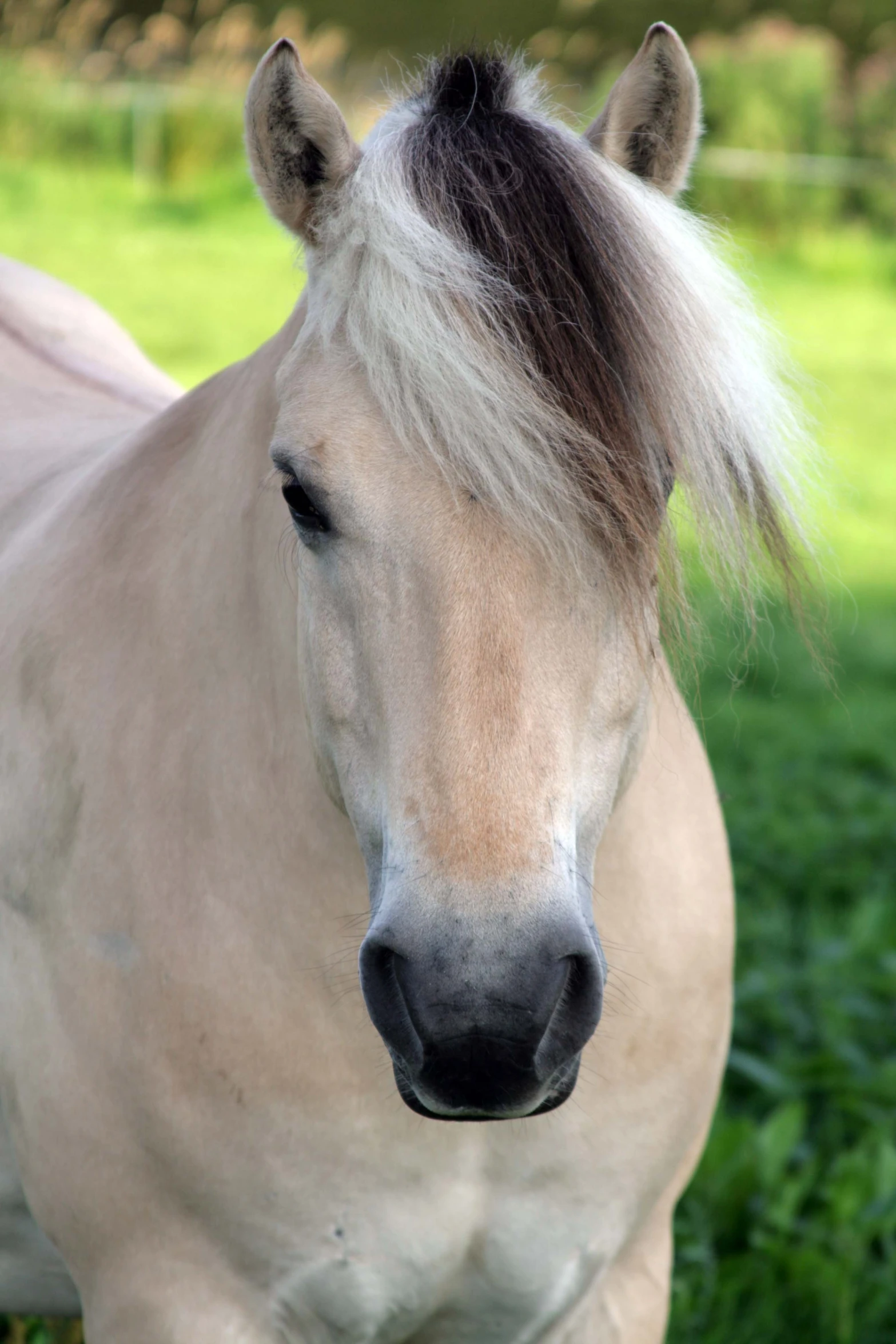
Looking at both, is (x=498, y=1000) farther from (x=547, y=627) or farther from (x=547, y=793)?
(x=547, y=627)

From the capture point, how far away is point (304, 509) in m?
1.37

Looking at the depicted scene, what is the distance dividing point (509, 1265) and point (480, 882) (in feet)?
2.15

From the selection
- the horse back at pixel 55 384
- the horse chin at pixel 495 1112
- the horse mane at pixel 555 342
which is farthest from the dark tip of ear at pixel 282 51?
the horse chin at pixel 495 1112

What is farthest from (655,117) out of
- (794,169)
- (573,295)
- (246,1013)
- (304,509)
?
(794,169)

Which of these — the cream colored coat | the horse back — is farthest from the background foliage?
the horse back

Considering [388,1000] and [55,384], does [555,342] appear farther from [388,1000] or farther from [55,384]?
[55,384]

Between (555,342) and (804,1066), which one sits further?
(804,1066)

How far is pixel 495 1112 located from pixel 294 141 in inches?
40.9

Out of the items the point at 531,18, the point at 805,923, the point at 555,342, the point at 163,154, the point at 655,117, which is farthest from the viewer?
the point at 531,18

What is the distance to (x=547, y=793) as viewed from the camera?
1206mm

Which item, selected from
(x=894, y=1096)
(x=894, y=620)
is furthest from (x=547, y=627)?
(x=894, y=620)

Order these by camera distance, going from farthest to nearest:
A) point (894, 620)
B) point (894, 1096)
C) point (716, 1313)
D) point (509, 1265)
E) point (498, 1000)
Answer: point (894, 620), point (894, 1096), point (716, 1313), point (509, 1265), point (498, 1000)

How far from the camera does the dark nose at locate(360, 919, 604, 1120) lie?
3.74 ft

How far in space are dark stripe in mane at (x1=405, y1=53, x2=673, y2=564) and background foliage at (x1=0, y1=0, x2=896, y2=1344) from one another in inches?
8.2
